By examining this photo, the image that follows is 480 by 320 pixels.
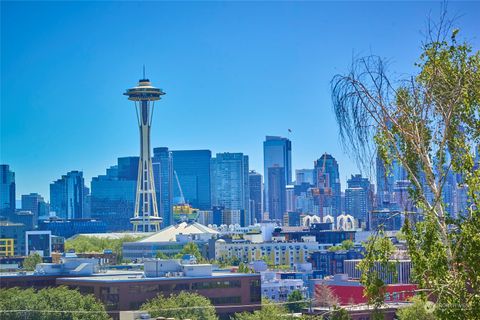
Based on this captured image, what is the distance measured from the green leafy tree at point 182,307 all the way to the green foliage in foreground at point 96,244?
252 ft

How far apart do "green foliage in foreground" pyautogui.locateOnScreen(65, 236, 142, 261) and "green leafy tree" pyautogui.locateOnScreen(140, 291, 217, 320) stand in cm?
7666

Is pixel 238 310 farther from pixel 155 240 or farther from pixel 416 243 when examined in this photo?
pixel 155 240

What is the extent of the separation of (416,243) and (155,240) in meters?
123

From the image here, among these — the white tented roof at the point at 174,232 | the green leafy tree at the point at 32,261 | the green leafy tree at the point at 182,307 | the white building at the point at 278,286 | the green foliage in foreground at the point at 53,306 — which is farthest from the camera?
the white tented roof at the point at 174,232

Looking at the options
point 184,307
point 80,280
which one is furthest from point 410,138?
point 80,280

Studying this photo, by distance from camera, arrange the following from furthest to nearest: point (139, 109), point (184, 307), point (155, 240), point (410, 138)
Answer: point (139, 109) < point (155, 240) < point (184, 307) < point (410, 138)

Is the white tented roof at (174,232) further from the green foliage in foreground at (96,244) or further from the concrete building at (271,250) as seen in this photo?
the concrete building at (271,250)

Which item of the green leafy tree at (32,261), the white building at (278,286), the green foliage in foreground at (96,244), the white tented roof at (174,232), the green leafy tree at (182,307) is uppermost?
the white tented roof at (174,232)

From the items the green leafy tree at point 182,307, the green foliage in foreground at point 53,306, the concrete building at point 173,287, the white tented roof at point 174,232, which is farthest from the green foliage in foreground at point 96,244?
the green foliage in foreground at point 53,306

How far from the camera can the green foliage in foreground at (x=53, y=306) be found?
174ft

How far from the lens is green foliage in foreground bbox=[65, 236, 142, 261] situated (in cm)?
14000

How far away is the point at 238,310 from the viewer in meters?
58.8

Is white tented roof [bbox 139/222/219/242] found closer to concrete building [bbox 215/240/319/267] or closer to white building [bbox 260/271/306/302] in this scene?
concrete building [bbox 215/240/319/267]

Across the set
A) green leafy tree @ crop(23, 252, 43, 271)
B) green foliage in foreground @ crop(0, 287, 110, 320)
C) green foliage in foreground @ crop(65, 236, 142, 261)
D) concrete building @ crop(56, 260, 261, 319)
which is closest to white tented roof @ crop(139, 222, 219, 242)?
green foliage in foreground @ crop(65, 236, 142, 261)
